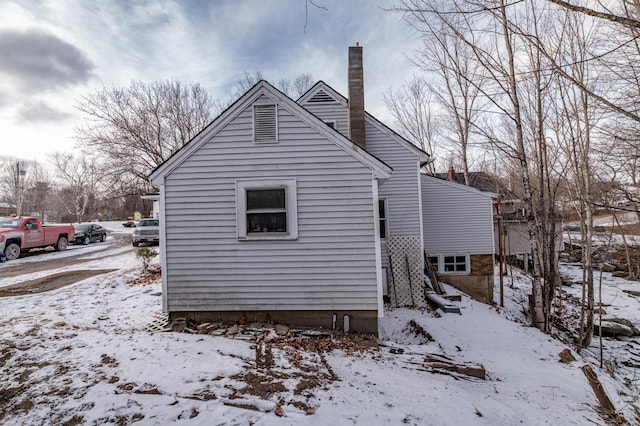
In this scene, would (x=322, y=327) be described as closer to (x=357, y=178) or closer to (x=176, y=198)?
(x=357, y=178)

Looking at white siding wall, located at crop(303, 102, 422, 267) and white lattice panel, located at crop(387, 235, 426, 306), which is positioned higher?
white siding wall, located at crop(303, 102, 422, 267)

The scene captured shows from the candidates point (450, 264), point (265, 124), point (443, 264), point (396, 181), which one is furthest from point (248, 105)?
point (450, 264)

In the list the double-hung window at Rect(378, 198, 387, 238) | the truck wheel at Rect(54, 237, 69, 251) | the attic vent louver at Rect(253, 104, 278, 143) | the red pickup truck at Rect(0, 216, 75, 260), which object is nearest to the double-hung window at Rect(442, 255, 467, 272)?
the double-hung window at Rect(378, 198, 387, 238)

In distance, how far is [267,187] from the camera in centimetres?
607

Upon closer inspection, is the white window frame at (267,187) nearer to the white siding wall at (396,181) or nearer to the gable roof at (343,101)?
the white siding wall at (396,181)

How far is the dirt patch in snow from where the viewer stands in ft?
26.3

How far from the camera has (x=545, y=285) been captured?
340 inches

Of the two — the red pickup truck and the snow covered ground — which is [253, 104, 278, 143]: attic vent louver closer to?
the snow covered ground

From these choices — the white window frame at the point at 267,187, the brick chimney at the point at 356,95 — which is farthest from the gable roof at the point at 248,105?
the brick chimney at the point at 356,95

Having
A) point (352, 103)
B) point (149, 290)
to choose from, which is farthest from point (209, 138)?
point (149, 290)

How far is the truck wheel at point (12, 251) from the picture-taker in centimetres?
1276

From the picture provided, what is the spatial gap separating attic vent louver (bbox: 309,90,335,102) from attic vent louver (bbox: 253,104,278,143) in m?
4.43

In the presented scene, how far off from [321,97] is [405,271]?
6706 mm

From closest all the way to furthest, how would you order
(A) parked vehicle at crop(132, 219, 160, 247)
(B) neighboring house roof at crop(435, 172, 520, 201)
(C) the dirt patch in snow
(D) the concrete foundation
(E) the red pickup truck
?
(D) the concrete foundation, (C) the dirt patch in snow, (E) the red pickup truck, (A) parked vehicle at crop(132, 219, 160, 247), (B) neighboring house roof at crop(435, 172, 520, 201)
